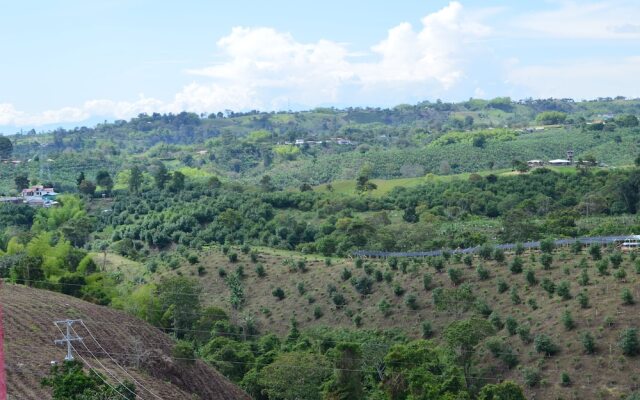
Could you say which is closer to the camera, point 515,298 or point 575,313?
point 575,313

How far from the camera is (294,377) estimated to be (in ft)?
122

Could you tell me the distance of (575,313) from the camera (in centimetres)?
4141

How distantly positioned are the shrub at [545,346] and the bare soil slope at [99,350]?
12.7 m

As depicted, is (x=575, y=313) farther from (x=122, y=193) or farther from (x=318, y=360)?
(x=122, y=193)

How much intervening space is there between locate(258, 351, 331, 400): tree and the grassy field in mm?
7847

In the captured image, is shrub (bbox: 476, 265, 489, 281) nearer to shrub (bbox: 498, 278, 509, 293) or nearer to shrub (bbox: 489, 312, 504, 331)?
shrub (bbox: 498, 278, 509, 293)

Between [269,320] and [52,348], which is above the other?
[52,348]

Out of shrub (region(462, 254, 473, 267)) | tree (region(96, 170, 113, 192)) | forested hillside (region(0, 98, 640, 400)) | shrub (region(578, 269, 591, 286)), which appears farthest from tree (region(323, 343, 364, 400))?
tree (region(96, 170, 113, 192))

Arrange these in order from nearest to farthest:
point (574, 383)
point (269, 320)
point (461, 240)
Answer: point (574, 383), point (269, 320), point (461, 240)

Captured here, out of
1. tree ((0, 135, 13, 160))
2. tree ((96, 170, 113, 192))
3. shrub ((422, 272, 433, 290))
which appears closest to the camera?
shrub ((422, 272, 433, 290))

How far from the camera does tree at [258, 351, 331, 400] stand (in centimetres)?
3697

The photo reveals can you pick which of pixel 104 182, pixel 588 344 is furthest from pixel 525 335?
pixel 104 182

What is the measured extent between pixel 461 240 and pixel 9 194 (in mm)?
50331

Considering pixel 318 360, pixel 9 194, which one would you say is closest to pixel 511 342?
pixel 318 360
